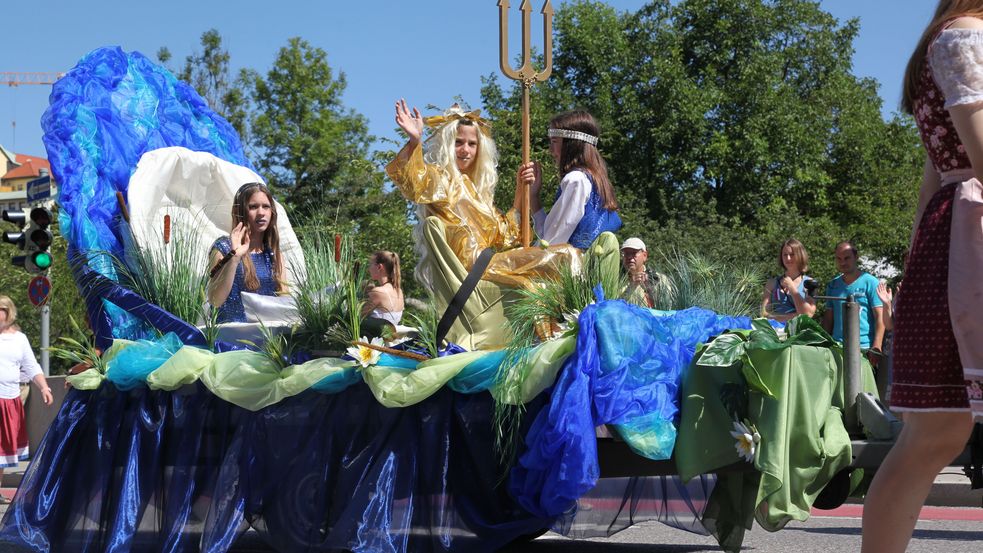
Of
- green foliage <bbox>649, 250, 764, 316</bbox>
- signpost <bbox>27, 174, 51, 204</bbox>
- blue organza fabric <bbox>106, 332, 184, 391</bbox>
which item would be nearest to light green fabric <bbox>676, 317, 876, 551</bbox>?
green foliage <bbox>649, 250, 764, 316</bbox>

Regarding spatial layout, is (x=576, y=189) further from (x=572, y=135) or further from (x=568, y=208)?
(x=572, y=135)

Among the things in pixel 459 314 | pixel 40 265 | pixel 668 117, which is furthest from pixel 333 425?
pixel 668 117

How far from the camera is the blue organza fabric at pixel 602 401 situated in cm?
396

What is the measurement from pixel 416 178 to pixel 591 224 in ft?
2.74

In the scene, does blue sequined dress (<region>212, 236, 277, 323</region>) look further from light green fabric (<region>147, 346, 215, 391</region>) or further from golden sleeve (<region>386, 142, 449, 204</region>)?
golden sleeve (<region>386, 142, 449, 204</region>)

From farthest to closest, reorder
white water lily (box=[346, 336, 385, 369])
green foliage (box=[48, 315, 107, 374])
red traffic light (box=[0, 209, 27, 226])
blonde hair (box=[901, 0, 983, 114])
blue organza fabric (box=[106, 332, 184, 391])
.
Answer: red traffic light (box=[0, 209, 27, 226])
green foliage (box=[48, 315, 107, 374])
blue organza fabric (box=[106, 332, 184, 391])
white water lily (box=[346, 336, 385, 369])
blonde hair (box=[901, 0, 983, 114])

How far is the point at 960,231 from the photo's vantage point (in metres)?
2.78

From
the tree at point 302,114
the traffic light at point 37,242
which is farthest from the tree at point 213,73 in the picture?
the traffic light at point 37,242

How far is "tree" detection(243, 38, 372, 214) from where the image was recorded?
30578mm

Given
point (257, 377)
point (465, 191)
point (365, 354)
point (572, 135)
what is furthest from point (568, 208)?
point (257, 377)

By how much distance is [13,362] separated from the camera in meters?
9.25

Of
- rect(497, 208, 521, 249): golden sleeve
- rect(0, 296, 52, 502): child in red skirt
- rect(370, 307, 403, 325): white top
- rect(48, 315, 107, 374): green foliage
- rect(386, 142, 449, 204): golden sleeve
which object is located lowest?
rect(0, 296, 52, 502): child in red skirt

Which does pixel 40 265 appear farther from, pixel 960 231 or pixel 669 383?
pixel 960 231

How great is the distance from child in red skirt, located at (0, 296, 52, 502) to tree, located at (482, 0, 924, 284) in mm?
19471
